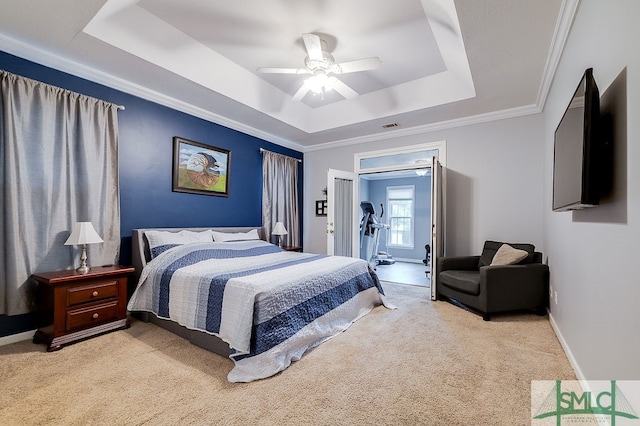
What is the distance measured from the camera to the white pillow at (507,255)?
10.8 ft

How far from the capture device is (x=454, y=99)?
3.67 meters

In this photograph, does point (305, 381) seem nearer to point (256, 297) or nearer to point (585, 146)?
point (256, 297)

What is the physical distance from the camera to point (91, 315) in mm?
2650

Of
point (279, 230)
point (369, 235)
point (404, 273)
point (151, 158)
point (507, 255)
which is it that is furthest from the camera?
point (369, 235)

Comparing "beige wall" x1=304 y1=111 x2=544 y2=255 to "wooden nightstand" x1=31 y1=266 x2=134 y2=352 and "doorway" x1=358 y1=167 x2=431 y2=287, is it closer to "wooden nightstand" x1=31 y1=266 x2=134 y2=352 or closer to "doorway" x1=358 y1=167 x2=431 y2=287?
"doorway" x1=358 y1=167 x2=431 y2=287

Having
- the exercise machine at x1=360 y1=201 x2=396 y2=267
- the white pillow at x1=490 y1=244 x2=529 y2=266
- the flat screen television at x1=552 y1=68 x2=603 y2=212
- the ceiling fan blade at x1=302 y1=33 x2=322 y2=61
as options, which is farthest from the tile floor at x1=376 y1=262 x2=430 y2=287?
the ceiling fan blade at x1=302 y1=33 x2=322 y2=61

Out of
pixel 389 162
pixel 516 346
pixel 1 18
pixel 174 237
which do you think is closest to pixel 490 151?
pixel 389 162

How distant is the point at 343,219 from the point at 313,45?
10.8ft

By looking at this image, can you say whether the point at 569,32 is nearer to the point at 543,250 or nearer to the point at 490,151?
the point at 490,151

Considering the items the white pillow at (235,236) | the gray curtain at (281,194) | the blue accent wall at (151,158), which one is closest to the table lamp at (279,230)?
the gray curtain at (281,194)

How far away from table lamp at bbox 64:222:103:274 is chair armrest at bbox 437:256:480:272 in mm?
4073

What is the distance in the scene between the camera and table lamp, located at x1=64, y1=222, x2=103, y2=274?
2.62 m

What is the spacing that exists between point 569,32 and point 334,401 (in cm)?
323

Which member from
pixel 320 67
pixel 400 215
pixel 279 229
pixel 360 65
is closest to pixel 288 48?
pixel 320 67
